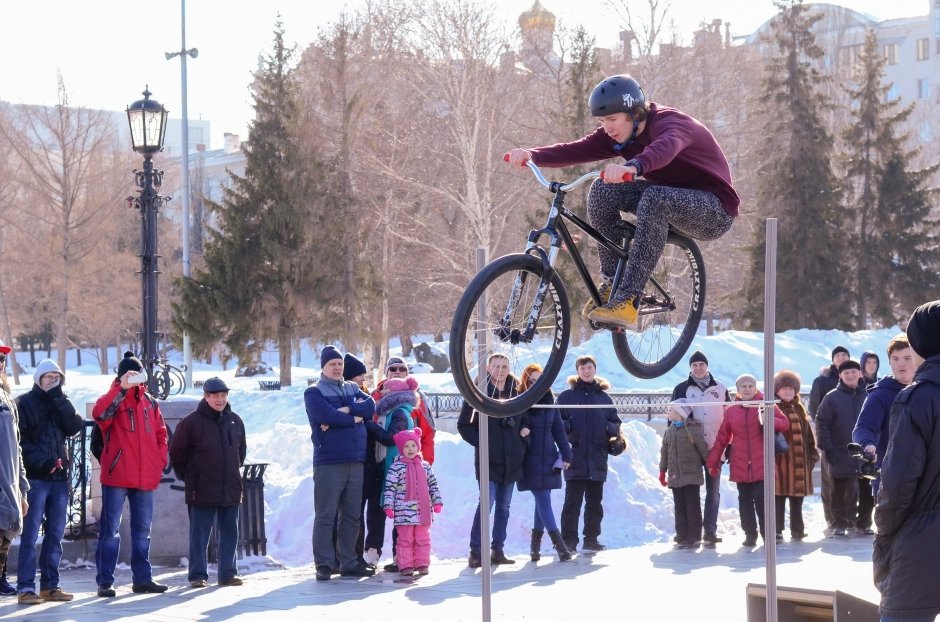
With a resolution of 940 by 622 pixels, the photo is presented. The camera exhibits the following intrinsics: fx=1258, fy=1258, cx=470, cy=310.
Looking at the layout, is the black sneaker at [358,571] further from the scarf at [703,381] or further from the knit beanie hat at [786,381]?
the knit beanie hat at [786,381]

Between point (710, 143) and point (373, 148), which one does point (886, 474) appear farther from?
point (373, 148)

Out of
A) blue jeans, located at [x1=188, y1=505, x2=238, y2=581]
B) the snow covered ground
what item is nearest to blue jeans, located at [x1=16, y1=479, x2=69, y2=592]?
blue jeans, located at [x1=188, y1=505, x2=238, y2=581]

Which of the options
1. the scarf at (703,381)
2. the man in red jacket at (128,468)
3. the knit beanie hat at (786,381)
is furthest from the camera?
the knit beanie hat at (786,381)

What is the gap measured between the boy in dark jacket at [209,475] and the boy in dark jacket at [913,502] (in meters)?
6.61

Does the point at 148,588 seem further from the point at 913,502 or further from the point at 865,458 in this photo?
the point at 913,502

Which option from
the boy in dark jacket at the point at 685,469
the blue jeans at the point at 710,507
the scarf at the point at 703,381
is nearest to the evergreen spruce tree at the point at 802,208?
the blue jeans at the point at 710,507

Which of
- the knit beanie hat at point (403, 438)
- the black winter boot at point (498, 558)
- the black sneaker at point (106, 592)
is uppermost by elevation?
→ the knit beanie hat at point (403, 438)

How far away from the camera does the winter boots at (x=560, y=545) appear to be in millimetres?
12070

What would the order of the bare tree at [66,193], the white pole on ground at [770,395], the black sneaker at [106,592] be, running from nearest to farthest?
the white pole on ground at [770,395] → the black sneaker at [106,592] → the bare tree at [66,193]

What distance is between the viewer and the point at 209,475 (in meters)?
10.8

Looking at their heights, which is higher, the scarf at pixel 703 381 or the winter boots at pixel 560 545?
the scarf at pixel 703 381

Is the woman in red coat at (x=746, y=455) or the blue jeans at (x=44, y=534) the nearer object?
the blue jeans at (x=44, y=534)

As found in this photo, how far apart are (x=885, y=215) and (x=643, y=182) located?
35527 millimetres

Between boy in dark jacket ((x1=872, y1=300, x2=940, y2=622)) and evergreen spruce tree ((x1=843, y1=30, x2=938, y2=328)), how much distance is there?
34.7m
